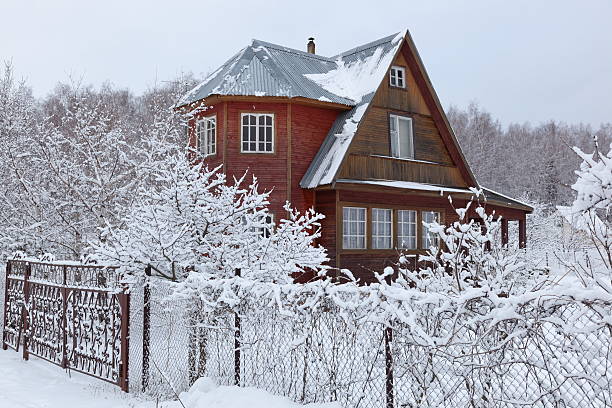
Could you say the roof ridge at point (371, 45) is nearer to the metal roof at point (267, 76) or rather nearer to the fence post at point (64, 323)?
the metal roof at point (267, 76)

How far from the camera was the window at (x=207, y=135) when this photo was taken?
1664 centimetres

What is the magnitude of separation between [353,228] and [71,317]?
9.60 metres

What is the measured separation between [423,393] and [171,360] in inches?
144

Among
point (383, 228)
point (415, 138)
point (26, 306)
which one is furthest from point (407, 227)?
point (26, 306)

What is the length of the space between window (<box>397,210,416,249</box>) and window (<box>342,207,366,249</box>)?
1.48 meters

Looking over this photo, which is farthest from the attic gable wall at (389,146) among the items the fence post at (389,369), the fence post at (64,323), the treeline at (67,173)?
the fence post at (389,369)

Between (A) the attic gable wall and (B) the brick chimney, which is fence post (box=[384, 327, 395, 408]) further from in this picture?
(B) the brick chimney

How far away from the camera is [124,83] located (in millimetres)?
58062

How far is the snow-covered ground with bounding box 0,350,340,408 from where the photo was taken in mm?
5426

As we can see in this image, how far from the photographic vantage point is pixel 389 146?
1727cm

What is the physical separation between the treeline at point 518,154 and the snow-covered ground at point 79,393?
49393 millimetres

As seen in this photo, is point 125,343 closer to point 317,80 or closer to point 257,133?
point 257,133

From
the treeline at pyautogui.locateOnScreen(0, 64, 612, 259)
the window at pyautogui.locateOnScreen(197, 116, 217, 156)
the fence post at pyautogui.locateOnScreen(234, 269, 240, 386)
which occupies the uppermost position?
the window at pyautogui.locateOnScreen(197, 116, 217, 156)

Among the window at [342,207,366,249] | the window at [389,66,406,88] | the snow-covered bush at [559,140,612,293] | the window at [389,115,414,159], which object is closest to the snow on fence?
the snow-covered bush at [559,140,612,293]
